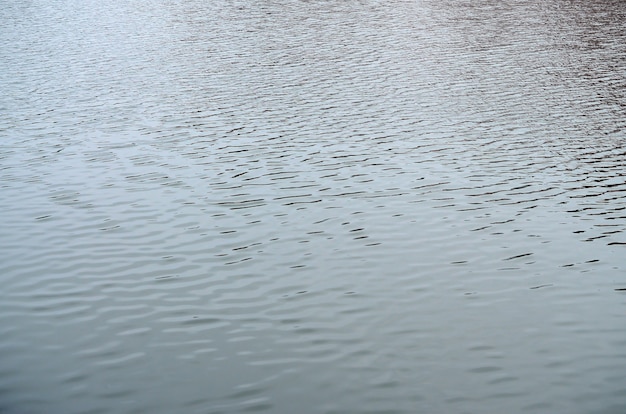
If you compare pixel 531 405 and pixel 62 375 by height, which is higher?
pixel 62 375

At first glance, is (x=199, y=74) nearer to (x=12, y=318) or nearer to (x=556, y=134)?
(x=556, y=134)

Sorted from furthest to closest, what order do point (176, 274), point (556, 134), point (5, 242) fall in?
1. point (556, 134)
2. point (5, 242)
3. point (176, 274)

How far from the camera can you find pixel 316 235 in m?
20.8

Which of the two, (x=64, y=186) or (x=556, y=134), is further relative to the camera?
(x=556, y=134)

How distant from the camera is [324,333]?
1603 cm

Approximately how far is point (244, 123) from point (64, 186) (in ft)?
27.8

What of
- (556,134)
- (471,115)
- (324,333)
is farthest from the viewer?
(471,115)

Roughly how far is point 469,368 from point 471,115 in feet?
58.9

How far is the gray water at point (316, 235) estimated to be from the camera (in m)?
14.5

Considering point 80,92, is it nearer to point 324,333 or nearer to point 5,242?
point 5,242

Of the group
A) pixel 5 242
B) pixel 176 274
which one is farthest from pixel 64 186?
pixel 176 274

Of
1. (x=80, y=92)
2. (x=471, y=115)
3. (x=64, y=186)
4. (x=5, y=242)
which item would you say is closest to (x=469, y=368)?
(x=5, y=242)

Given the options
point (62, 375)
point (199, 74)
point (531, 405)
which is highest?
point (199, 74)

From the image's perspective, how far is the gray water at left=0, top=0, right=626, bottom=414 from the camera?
14531 mm
